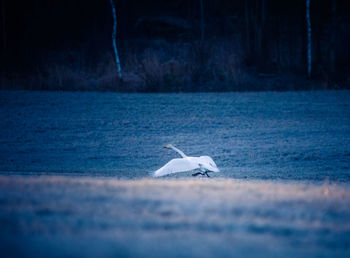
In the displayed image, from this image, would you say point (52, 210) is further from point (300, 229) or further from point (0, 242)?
point (300, 229)

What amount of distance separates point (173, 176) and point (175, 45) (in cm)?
2213

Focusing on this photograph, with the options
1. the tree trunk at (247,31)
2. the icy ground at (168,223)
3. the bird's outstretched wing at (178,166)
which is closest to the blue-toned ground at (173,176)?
the icy ground at (168,223)

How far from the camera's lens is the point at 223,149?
41.1 ft

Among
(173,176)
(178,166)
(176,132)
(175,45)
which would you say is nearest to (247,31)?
(175,45)

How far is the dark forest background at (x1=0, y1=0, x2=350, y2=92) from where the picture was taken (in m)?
22.7

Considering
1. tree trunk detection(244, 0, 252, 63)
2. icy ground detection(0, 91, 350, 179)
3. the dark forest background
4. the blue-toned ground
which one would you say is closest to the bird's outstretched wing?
the blue-toned ground

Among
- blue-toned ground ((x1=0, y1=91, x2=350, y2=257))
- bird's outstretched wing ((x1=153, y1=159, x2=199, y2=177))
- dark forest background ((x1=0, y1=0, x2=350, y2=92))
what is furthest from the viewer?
dark forest background ((x1=0, y1=0, x2=350, y2=92))

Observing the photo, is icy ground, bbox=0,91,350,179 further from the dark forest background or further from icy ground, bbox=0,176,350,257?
icy ground, bbox=0,176,350,257

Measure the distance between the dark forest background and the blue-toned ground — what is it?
A: 10.8 feet

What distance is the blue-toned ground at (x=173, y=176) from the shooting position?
2855 millimetres

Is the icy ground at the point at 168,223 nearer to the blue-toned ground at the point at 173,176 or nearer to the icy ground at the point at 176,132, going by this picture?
the blue-toned ground at the point at 173,176

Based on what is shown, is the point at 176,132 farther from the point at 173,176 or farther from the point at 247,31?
the point at 247,31

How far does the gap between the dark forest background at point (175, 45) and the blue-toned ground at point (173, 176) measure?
3.30 metres

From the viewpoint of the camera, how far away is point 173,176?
9.29 meters
